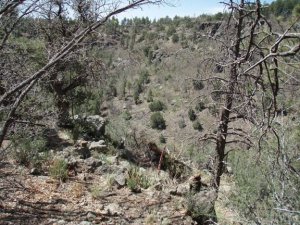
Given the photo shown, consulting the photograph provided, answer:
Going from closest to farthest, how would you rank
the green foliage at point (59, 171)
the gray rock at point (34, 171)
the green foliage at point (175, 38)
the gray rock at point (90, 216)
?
the gray rock at point (90, 216), the green foliage at point (59, 171), the gray rock at point (34, 171), the green foliage at point (175, 38)

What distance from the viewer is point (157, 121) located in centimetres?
5847

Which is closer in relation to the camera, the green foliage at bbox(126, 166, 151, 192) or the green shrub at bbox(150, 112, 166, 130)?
the green foliage at bbox(126, 166, 151, 192)

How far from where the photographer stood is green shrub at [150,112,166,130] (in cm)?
5825

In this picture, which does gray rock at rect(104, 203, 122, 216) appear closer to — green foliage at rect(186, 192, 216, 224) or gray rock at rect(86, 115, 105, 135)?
green foliage at rect(186, 192, 216, 224)

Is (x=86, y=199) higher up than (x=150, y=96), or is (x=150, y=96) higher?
(x=86, y=199)

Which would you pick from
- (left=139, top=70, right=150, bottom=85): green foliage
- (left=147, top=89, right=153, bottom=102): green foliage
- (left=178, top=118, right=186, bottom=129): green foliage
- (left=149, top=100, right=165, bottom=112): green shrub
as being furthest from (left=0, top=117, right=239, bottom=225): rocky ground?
(left=139, top=70, right=150, bottom=85): green foliage

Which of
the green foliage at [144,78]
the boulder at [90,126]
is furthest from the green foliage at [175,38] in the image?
the boulder at [90,126]

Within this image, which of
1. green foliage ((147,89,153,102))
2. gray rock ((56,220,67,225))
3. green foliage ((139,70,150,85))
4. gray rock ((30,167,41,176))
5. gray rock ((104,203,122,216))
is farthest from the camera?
green foliage ((139,70,150,85))

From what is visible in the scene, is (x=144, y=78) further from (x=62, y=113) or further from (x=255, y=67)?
(x=255, y=67)

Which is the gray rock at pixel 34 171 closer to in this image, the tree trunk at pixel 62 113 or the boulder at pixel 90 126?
the tree trunk at pixel 62 113

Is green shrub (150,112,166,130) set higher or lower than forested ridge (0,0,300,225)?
lower

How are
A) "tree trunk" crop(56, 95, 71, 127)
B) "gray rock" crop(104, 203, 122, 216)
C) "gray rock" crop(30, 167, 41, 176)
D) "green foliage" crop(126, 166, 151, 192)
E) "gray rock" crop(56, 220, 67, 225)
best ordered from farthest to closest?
"tree trunk" crop(56, 95, 71, 127) < "gray rock" crop(30, 167, 41, 176) < "green foliage" crop(126, 166, 151, 192) < "gray rock" crop(104, 203, 122, 216) < "gray rock" crop(56, 220, 67, 225)

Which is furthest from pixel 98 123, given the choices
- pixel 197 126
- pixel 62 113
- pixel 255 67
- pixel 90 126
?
pixel 197 126

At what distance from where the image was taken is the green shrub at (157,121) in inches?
2293
